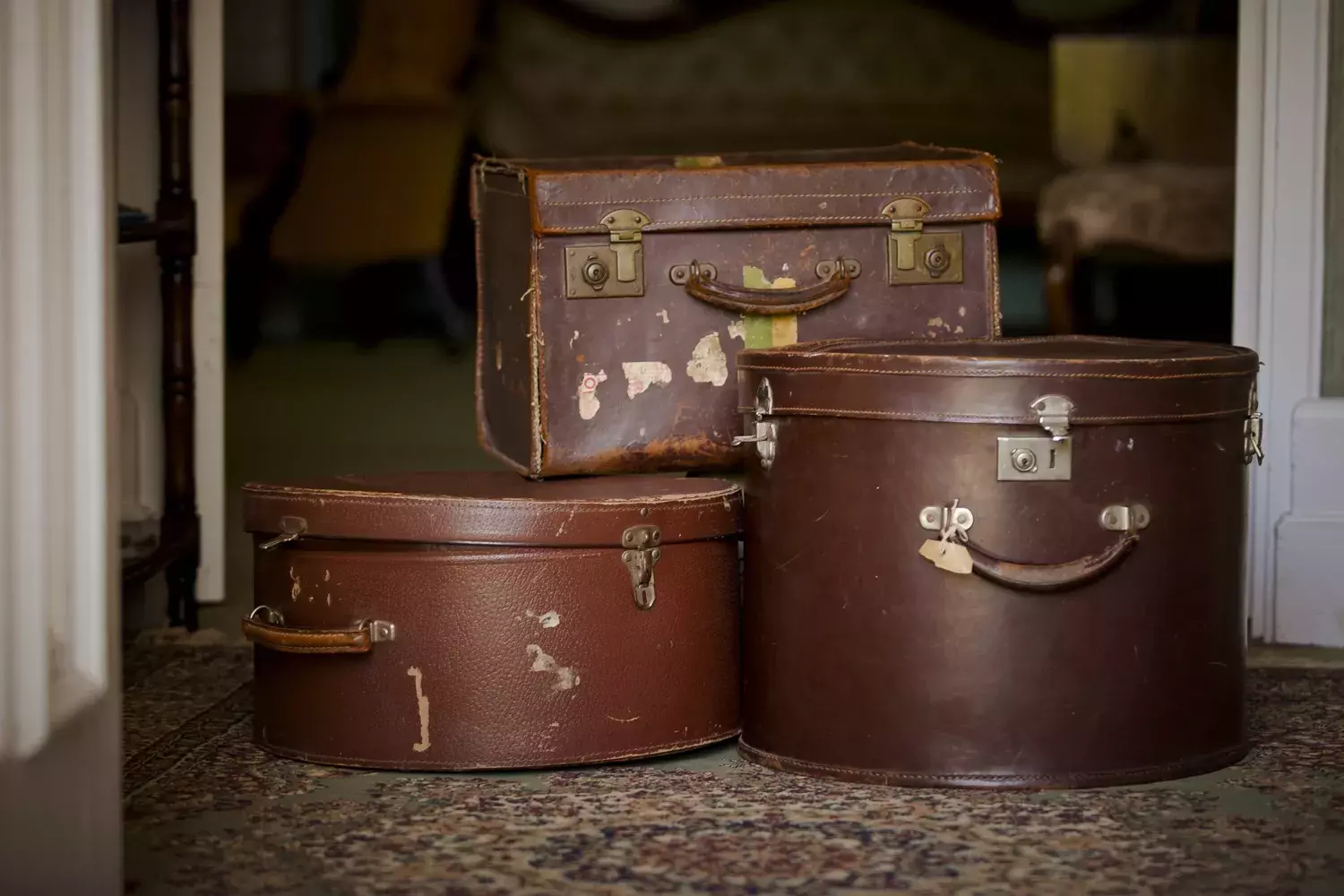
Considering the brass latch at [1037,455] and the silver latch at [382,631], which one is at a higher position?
the brass latch at [1037,455]

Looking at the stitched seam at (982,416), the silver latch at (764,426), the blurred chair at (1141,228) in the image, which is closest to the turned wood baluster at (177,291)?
the silver latch at (764,426)

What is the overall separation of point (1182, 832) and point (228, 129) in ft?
9.26

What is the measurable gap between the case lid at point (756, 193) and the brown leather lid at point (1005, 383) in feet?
0.97

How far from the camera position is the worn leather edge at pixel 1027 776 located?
1794mm

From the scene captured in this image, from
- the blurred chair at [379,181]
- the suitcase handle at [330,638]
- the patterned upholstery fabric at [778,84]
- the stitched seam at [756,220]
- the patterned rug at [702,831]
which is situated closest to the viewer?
the patterned rug at [702,831]

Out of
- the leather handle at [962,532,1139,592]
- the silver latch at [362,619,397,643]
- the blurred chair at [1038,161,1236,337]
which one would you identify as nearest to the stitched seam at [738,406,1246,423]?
the leather handle at [962,532,1139,592]

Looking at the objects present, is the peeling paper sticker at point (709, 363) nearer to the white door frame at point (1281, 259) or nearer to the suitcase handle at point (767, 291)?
the suitcase handle at point (767, 291)

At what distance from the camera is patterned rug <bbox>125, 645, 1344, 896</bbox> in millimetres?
1494

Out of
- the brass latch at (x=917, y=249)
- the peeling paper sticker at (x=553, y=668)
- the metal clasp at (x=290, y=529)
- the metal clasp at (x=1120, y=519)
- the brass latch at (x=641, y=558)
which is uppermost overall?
the brass latch at (x=917, y=249)

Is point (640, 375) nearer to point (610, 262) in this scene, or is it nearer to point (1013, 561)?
point (610, 262)

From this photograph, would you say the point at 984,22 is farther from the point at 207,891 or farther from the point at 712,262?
the point at 207,891

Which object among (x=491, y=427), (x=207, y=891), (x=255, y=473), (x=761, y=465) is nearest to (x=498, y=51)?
(x=255, y=473)

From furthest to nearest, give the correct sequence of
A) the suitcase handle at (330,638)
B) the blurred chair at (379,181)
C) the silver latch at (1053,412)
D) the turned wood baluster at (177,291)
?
the blurred chair at (379,181) < the turned wood baluster at (177,291) < the suitcase handle at (330,638) < the silver latch at (1053,412)

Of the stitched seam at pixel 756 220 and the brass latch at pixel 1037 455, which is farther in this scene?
the stitched seam at pixel 756 220
